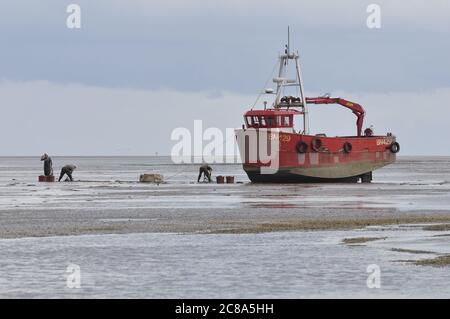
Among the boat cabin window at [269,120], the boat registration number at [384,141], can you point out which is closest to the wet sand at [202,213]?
the boat cabin window at [269,120]

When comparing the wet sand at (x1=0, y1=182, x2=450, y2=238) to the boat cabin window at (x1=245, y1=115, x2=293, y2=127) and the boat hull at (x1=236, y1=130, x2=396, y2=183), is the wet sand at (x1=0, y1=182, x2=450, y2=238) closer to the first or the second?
the boat hull at (x1=236, y1=130, x2=396, y2=183)

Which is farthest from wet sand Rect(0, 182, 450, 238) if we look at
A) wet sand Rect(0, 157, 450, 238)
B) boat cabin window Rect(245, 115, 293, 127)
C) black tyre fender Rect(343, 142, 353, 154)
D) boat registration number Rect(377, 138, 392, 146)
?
boat registration number Rect(377, 138, 392, 146)

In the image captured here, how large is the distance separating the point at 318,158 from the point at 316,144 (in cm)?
126

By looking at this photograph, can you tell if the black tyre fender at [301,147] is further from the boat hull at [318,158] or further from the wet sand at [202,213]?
the wet sand at [202,213]

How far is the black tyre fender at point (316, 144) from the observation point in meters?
63.2

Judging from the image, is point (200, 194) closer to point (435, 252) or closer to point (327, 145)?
point (327, 145)

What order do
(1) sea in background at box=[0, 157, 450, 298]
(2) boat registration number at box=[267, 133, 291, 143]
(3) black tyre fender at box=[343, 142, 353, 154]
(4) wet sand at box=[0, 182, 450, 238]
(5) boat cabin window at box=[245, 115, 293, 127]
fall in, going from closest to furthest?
1. (1) sea in background at box=[0, 157, 450, 298]
2. (4) wet sand at box=[0, 182, 450, 238]
3. (2) boat registration number at box=[267, 133, 291, 143]
4. (5) boat cabin window at box=[245, 115, 293, 127]
5. (3) black tyre fender at box=[343, 142, 353, 154]

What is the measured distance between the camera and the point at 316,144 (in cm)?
6334

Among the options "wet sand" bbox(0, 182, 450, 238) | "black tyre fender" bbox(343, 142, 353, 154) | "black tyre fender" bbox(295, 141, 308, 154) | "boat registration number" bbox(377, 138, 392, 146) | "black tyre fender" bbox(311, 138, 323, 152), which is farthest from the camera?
"boat registration number" bbox(377, 138, 392, 146)

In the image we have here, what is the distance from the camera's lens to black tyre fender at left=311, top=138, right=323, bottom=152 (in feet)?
207

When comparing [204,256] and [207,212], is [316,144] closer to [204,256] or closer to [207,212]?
[207,212]

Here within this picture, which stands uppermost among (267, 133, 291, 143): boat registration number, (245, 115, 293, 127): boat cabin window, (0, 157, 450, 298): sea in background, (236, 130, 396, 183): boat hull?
(245, 115, 293, 127): boat cabin window

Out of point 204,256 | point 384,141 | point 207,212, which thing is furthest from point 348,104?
point 204,256
